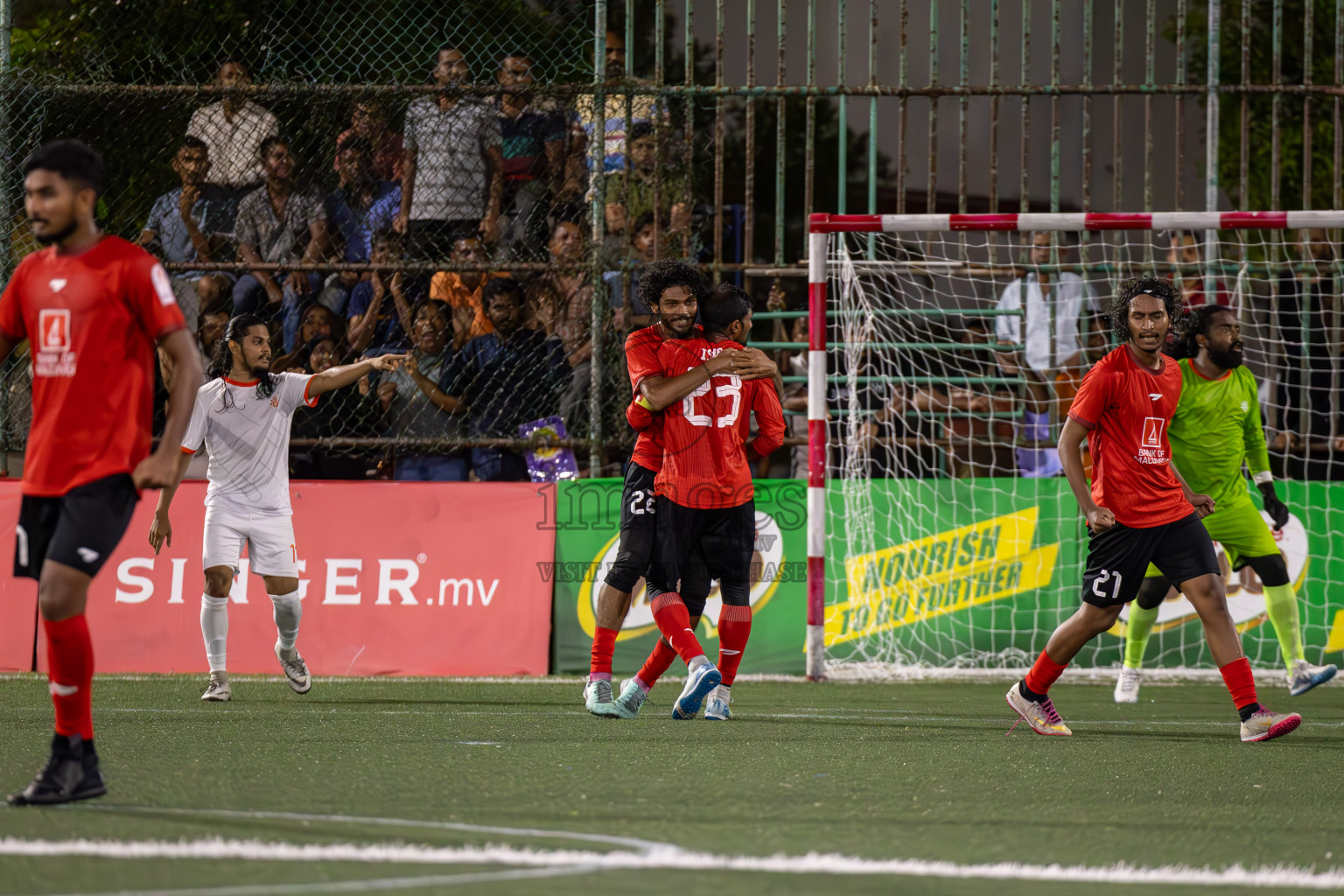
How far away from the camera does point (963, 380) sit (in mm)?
10602

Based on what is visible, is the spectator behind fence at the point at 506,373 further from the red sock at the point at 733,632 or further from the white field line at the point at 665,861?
the white field line at the point at 665,861

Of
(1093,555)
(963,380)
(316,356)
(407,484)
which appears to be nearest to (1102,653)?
(963,380)

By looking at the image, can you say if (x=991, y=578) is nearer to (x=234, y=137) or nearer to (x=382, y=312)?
(x=382, y=312)

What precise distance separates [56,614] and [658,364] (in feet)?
10.5

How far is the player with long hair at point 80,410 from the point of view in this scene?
4211 millimetres

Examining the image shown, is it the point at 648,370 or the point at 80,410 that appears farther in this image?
the point at 648,370

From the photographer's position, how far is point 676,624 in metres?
6.71

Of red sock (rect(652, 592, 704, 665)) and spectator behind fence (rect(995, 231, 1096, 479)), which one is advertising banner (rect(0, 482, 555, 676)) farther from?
spectator behind fence (rect(995, 231, 1096, 479))

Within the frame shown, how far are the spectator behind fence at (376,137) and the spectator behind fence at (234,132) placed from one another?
1.92 feet

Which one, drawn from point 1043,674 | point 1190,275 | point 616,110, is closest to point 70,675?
point 1043,674

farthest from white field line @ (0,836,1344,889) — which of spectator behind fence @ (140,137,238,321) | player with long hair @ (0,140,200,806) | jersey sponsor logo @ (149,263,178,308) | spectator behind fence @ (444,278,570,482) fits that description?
spectator behind fence @ (140,137,238,321)

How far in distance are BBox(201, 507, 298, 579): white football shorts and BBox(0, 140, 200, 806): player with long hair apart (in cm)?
351

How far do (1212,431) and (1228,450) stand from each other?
148mm

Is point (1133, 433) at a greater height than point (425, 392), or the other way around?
point (425, 392)
